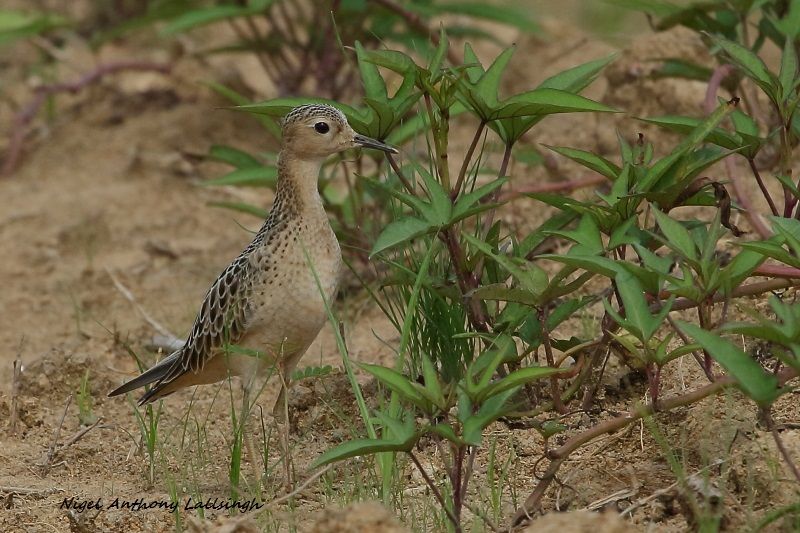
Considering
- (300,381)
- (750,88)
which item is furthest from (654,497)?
(750,88)

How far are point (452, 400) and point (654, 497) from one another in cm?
67

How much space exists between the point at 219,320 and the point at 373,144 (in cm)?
90

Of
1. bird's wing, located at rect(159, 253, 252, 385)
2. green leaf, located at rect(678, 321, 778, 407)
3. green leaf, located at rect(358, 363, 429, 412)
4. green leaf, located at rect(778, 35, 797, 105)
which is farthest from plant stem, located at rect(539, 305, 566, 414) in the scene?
bird's wing, located at rect(159, 253, 252, 385)

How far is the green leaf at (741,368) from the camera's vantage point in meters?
3.41

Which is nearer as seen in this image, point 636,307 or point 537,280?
point 636,307

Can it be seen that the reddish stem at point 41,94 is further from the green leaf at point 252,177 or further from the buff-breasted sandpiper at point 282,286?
the buff-breasted sandpiper at point 282,286

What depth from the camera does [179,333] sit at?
629 centimetres

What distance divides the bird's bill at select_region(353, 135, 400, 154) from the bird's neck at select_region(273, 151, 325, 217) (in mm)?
243

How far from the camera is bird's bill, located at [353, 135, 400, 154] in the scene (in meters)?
4.67

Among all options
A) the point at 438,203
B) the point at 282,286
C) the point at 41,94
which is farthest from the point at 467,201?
the point at 41,94

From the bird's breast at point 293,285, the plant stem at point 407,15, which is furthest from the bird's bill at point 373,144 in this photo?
the plant stem at point 407,15

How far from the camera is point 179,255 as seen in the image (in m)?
7.39

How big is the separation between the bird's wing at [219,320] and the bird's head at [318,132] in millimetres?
475

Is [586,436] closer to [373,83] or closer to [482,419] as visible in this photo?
[482,419]
